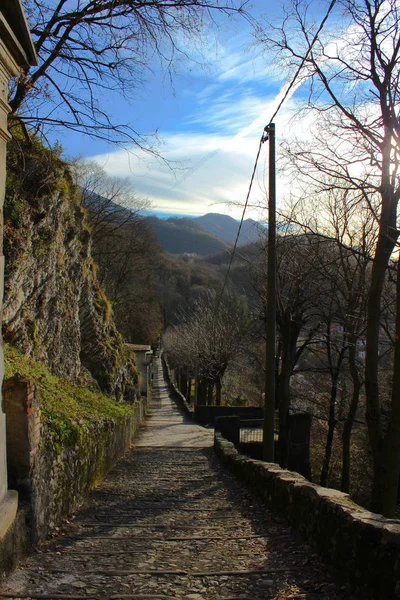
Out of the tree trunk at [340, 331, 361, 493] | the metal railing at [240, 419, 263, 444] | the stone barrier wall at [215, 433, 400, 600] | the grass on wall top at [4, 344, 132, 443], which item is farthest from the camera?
the metal railing at [240, 419, 263, 444]

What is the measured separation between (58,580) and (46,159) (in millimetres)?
9450

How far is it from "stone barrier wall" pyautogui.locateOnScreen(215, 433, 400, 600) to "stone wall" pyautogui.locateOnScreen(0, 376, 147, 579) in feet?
8.61

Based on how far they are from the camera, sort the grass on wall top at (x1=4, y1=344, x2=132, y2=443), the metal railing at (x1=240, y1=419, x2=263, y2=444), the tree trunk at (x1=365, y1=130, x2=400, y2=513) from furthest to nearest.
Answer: the metal railing at (x1=240, y1=419, x2=263, y2=444)
the tree trunk at (x1=365, y1=130, x2=400, y2=513)
the grass on wall top at (x1=4, y1=344, x2=132, y2=443)

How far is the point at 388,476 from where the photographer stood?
7.61 m

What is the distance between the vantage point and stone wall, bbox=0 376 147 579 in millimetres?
4312

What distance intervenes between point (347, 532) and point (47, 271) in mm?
9357

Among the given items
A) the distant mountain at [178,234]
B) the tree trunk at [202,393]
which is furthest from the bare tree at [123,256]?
the distant mountain at [178,234]

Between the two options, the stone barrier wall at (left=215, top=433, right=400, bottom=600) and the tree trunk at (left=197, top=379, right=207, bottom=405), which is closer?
the stone barrier wall at (left=215, top=433, right=400, bottom=600)

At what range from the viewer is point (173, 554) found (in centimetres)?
475

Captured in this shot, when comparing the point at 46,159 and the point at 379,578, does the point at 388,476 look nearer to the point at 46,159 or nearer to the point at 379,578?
the point at 379,578

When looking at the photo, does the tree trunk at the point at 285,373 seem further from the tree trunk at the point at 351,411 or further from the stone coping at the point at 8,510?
the stone coping at the point at 8,510

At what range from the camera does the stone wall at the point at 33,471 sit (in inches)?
170

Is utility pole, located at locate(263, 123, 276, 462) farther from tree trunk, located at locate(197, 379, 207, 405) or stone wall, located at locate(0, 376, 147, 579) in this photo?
tree trunk, located at locate(197, 379, 207, 405)

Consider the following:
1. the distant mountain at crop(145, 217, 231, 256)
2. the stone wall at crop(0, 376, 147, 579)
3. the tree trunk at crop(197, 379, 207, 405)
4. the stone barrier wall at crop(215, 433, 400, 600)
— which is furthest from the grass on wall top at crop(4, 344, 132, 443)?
the distant mountain at crop(145, 217, 231, 256)
